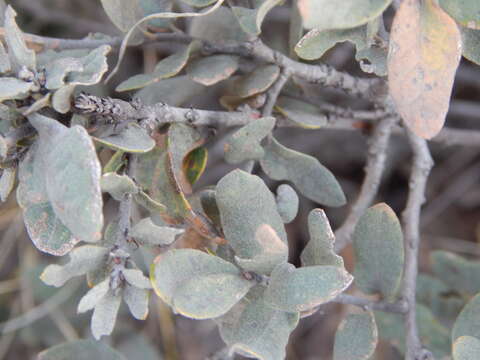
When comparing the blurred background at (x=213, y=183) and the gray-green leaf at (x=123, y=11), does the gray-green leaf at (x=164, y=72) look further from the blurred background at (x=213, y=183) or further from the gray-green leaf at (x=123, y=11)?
the blurred background at (x=213, y=183)

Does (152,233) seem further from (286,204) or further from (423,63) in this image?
(423,63)

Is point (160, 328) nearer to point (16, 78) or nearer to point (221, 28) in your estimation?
point (221, 28)

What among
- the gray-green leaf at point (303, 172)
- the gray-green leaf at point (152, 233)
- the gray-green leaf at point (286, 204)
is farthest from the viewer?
the gray-green leaf at point (303, 172)

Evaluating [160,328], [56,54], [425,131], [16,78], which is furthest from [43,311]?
[425,131]

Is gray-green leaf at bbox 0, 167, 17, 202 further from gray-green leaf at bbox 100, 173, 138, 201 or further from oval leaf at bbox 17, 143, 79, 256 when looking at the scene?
gray-green leaf at bbox 100, 173, 138, 201

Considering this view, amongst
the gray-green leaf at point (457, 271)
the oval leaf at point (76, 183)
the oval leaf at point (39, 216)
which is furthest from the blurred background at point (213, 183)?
the oval leaf at point (76, 183)

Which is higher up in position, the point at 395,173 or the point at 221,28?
the point at 221,28
